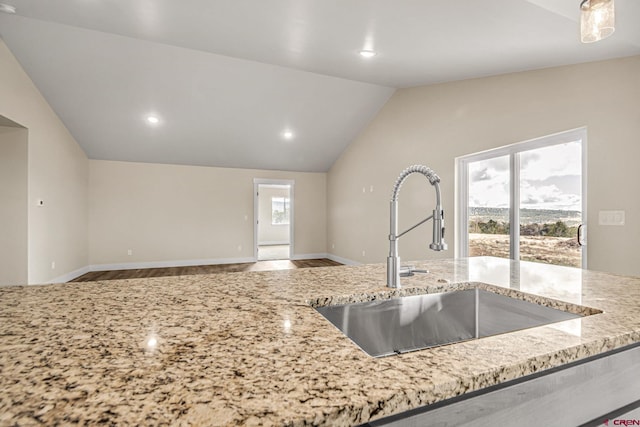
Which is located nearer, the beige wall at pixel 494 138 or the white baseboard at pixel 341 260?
the beige wall at pixel 494 138

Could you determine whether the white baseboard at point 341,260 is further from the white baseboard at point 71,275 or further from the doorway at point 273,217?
the white baseboard at point 71,275

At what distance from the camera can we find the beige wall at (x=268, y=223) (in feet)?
35.8

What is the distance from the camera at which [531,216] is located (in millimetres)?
3232

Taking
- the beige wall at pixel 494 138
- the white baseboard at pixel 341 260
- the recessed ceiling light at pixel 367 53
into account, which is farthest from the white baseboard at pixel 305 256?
the recessed ceiling light at pixel 367 53

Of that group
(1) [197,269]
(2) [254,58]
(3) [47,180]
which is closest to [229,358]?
(2) [254,58]

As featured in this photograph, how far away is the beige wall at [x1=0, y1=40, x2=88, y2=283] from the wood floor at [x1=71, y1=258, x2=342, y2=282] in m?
0.42

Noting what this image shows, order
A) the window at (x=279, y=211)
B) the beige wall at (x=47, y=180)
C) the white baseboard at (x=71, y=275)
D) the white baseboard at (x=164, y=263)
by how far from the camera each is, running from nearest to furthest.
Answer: the beige wall at (x=47, y=180)
the white baseboard at (x=71, y=275)
the white baseboard at (x=164, y=263)
the window at (x=279, y=211)

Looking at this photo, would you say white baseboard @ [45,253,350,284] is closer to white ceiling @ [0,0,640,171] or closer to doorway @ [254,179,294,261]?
white ceiling @ [0,0,640,171]

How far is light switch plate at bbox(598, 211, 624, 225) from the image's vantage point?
246 cm

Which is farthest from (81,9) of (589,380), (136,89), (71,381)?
(589,380)

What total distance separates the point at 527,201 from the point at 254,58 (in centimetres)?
346

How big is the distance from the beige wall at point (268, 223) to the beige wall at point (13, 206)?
7116mm

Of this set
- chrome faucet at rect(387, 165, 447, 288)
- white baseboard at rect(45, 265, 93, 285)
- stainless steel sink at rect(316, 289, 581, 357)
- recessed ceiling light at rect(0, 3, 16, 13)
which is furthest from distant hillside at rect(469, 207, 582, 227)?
white baseboard at rect(45, 265, 93, 285)

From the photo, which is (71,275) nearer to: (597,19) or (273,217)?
(273,217)
